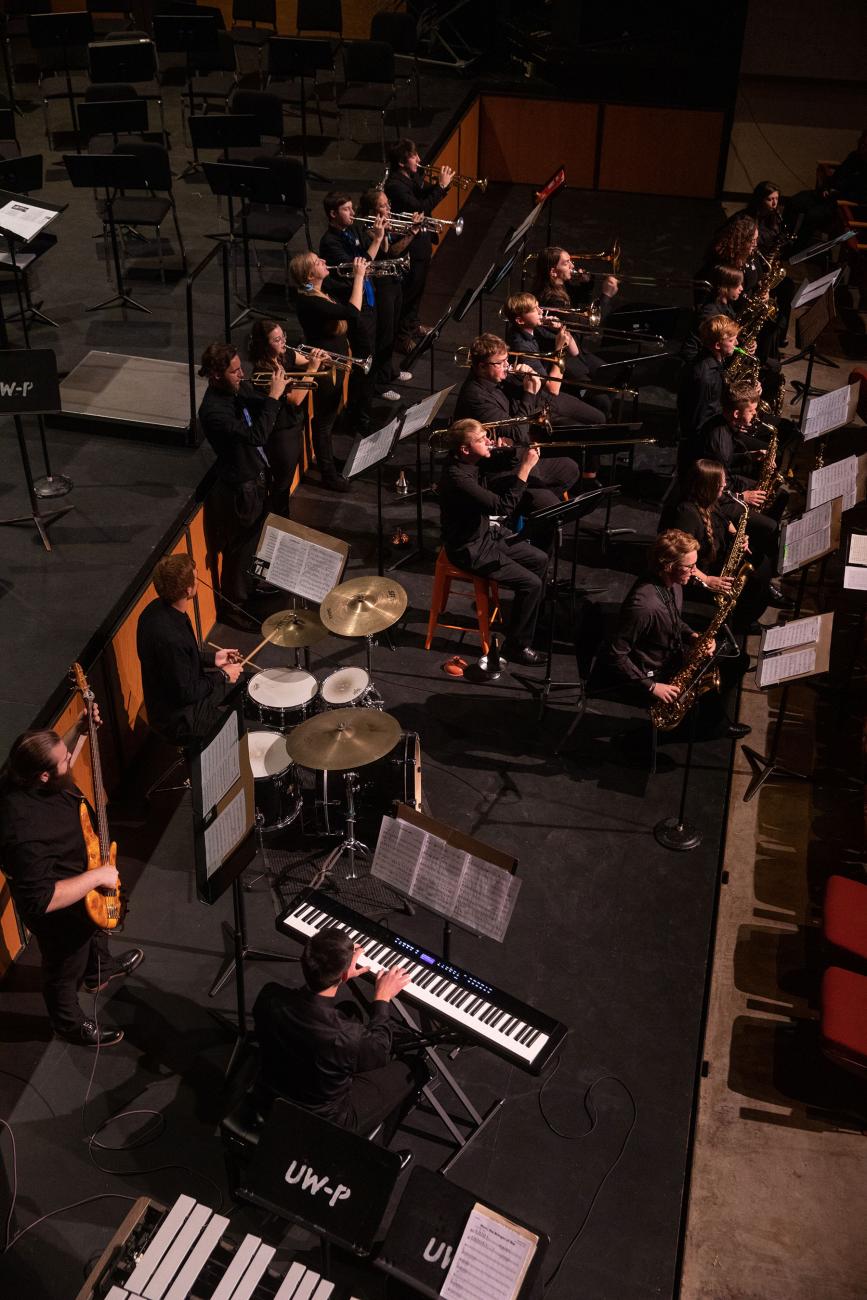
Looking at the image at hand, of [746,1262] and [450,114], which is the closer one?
[746,1262]

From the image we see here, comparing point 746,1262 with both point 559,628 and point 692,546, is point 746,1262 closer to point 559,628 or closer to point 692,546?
point 692,546

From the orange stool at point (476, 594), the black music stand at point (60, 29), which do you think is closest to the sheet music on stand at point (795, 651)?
the orange stool at point (476, 594)

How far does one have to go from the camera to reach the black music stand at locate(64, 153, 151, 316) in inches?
339

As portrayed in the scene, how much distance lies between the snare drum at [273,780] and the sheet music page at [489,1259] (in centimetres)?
232

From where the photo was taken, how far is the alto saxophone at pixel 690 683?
20.5ft

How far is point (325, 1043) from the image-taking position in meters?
4.18

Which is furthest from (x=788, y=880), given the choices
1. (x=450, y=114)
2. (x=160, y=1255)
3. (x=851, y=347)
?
(x=450, y=114)

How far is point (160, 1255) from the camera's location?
395 centimetres

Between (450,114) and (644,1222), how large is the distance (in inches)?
440

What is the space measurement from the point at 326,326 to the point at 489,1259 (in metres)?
6.24

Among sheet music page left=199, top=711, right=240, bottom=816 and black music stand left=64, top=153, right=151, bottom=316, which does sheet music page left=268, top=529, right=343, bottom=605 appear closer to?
sheet music page left=199, top=711, right=240, bottom=816

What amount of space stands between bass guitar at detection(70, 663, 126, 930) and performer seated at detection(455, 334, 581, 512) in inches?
127

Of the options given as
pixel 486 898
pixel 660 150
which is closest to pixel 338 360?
pixel 486 898

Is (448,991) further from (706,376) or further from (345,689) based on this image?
(706,376)
